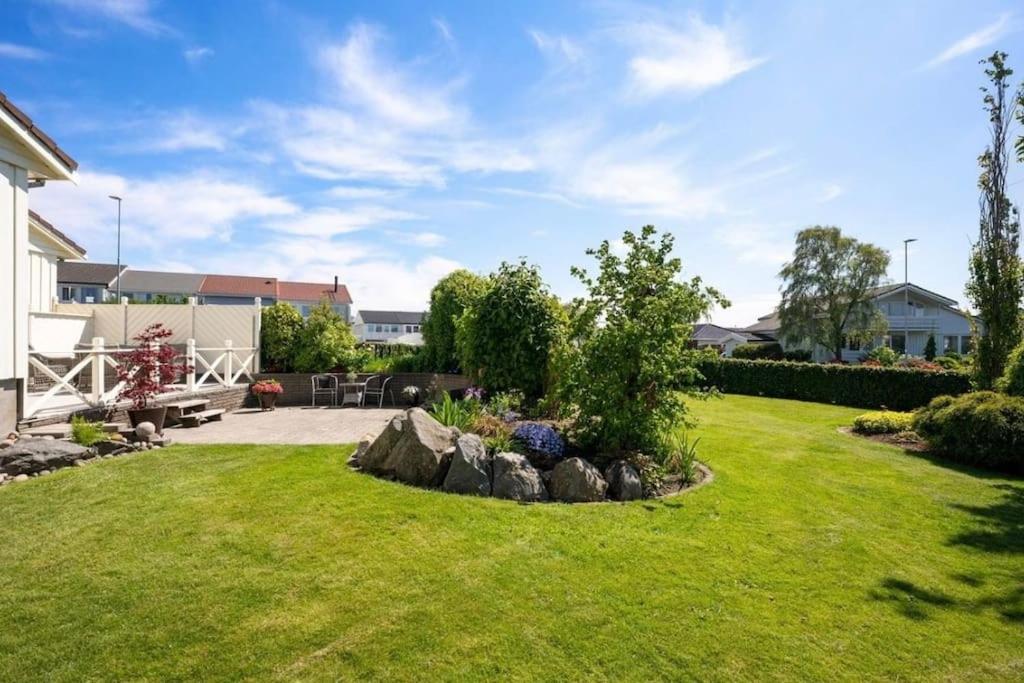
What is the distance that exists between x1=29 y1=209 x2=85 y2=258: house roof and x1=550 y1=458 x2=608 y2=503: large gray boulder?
48.9 ft

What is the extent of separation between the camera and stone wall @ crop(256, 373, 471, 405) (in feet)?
47.3

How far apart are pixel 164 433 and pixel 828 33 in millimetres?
13194

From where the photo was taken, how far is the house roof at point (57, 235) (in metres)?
13.4

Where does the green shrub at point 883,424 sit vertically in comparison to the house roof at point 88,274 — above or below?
below

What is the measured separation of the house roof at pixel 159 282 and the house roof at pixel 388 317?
2036 cm

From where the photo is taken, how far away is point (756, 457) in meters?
8.45

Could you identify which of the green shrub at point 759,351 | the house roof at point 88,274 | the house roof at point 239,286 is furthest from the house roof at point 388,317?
the green shrub at point 759,351

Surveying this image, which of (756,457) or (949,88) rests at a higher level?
(949,88)

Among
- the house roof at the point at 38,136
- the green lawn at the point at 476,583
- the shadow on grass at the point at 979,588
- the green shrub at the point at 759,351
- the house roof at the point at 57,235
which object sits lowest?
the shadow on grass at the point at 979,588

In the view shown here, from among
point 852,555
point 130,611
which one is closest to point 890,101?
point 852,555

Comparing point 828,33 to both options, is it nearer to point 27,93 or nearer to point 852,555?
point 852,555

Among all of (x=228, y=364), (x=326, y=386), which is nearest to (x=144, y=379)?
(x=228, y=364)

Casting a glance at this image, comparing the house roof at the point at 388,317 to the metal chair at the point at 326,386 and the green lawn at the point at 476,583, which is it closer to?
the metal chair at the point at 326,386

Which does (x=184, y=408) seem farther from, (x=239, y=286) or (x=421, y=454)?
(x=239, y=286)
